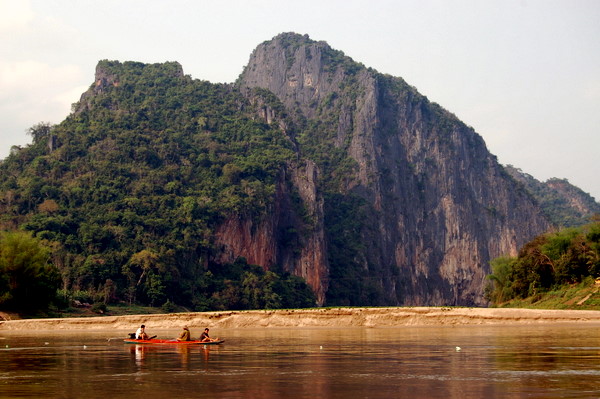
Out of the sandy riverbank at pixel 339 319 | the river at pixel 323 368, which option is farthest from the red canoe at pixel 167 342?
the sandy riverbank at pixel 339 319

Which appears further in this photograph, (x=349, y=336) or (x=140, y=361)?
A: (x=349, y=336)

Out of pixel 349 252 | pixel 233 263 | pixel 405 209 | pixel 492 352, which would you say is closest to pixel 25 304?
pixel 492 352

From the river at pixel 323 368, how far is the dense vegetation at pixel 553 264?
72.2 feet

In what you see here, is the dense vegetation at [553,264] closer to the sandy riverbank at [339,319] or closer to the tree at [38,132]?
the sandy riverbank at [339,319]

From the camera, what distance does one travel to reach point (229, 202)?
123m

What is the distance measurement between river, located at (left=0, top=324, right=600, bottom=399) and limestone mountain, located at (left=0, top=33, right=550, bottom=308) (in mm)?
59465

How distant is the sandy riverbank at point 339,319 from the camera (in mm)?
45719

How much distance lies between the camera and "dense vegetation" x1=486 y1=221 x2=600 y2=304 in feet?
188

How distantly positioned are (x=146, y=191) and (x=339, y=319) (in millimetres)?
73561

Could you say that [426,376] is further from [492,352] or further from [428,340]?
[428,340]

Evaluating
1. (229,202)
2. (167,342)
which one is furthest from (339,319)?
(229,202)

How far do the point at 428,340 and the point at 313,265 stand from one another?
10332 cm

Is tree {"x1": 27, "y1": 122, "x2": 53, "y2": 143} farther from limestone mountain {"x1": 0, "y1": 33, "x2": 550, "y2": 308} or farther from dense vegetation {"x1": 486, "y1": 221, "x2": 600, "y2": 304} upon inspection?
dense vegetation {"x1": 486, "y1": 221, "x2": 600, "y2": 304}

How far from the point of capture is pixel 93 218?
106625 millimetres
